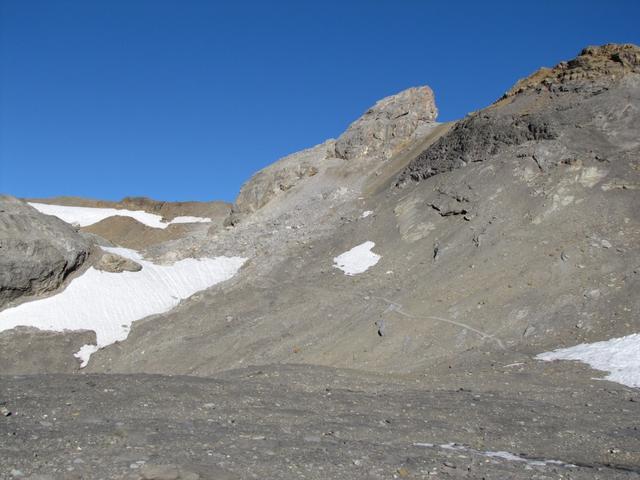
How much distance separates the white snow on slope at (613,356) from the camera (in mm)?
14921

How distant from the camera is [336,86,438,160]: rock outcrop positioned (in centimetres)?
4094

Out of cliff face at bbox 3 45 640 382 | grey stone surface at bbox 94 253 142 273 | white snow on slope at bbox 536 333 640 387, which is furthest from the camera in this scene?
grey stone surface at bbox 94 253 142 273

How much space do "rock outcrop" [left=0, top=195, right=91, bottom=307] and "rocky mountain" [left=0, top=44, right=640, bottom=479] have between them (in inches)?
17.5

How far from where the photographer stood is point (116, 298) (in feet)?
93.8

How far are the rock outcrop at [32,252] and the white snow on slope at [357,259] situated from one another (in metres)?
12.8

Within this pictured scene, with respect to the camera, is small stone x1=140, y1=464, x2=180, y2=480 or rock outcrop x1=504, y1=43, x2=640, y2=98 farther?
rock outcrop x1=504, y1=43, x2=640, y2=98

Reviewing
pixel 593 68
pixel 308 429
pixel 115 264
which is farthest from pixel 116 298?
pixel 593 68

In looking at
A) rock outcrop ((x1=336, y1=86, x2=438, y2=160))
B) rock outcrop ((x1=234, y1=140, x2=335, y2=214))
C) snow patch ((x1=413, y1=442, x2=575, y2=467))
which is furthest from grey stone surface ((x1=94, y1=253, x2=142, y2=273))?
snow patch ((x1=413, y1=442, x2=575, y2=467))

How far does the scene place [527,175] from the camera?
2634cm

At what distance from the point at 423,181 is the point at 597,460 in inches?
922

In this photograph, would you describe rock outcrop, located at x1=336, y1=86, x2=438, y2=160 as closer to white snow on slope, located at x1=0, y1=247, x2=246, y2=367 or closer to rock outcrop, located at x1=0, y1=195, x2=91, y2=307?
white snow on slope, located at x1=0, y1=247, x2=246, y2=367

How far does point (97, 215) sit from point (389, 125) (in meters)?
54.2

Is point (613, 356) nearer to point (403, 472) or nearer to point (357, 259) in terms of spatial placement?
point (403, 472)

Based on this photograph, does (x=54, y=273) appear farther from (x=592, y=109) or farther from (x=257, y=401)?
(x=592, y=109)
